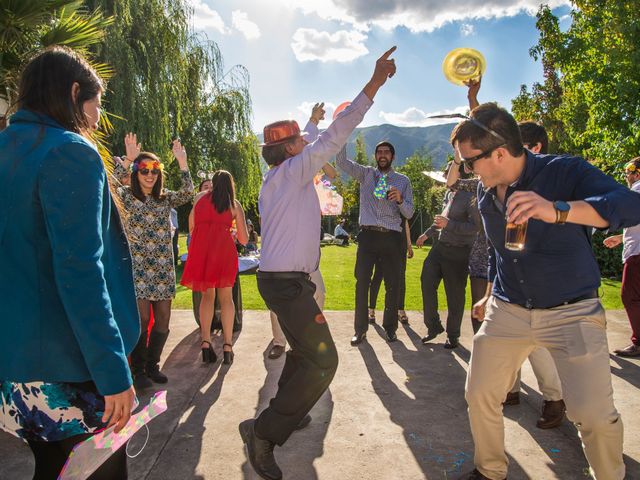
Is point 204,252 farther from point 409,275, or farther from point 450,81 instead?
point 409,275

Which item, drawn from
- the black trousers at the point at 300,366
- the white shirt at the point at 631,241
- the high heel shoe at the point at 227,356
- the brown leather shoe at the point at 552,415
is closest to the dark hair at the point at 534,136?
the brown leather shoe at the point at 552,415

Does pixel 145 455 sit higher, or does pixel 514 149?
pixel 514 149

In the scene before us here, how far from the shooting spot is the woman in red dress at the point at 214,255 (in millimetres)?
4926

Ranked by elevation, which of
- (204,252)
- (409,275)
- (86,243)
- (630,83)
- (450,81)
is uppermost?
(630,83)

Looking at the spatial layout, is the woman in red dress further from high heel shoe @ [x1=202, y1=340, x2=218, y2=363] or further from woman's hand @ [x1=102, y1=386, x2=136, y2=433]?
woman's hand @ [x1=102, y1=386, x2=136, y2=433]

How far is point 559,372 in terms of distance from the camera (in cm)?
246

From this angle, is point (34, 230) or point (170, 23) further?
point (170, 23)

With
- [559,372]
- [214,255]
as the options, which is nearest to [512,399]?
[559,372]

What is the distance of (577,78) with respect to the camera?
11.7 m

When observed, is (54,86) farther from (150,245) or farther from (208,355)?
(208,355)

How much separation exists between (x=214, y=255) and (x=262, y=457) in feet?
8.43

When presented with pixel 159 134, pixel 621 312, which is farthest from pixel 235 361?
pixel 159 134

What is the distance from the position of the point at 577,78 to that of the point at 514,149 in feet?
36.9

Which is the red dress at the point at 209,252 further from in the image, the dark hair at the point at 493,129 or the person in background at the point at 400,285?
the dark hair at the point at 493,129
